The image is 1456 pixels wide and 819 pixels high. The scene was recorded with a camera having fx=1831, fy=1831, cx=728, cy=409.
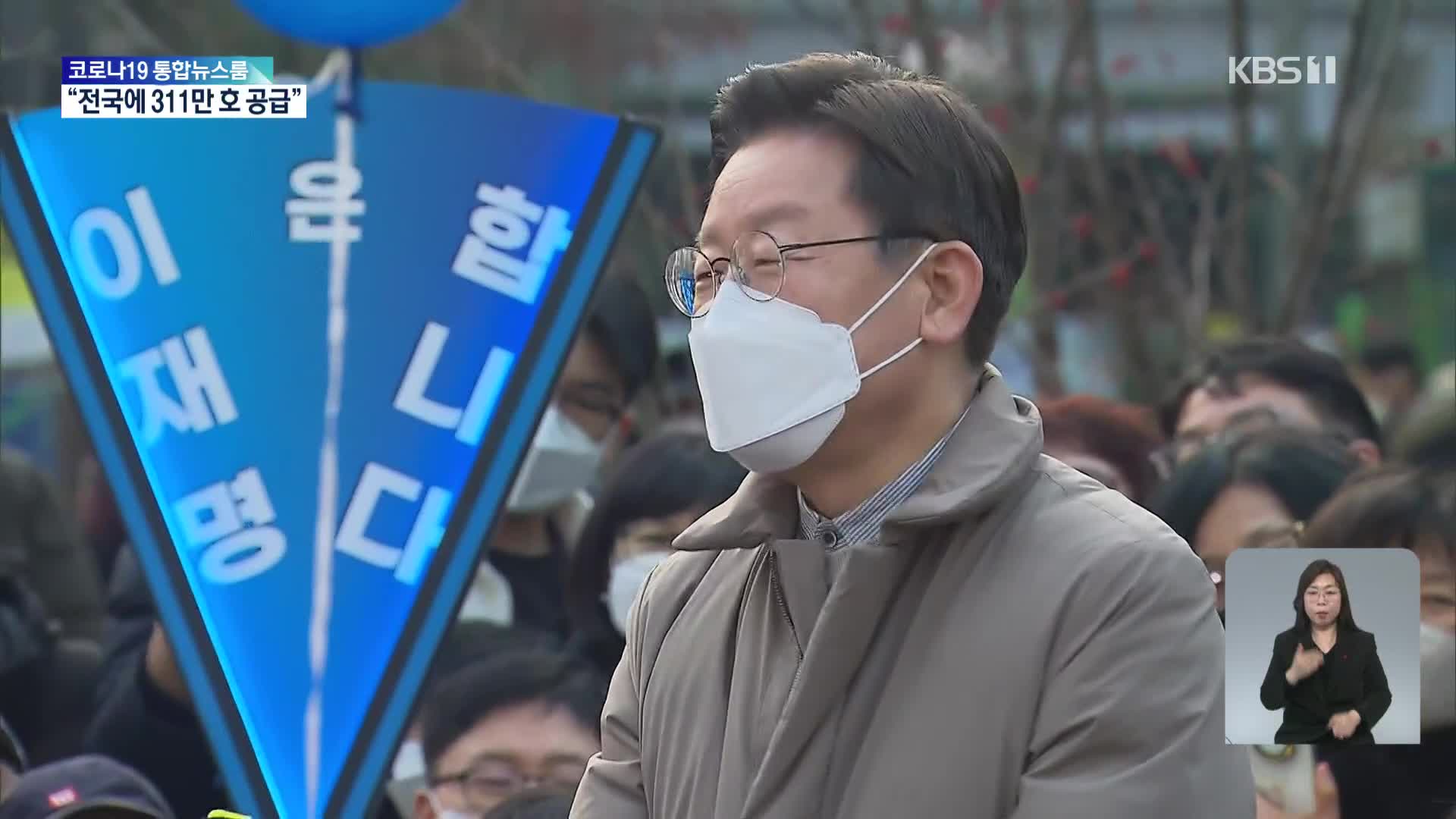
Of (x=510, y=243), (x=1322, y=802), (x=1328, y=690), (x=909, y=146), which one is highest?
(x=510, y=243)

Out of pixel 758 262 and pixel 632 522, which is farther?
pixel 632 522

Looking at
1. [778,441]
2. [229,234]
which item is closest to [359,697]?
[229,234]

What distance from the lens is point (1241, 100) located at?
3721 millimetres

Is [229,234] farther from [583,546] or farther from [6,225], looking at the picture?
[583,546]

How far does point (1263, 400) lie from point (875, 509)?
7.35ft

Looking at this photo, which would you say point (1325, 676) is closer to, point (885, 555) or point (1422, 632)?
point (1422, 632)

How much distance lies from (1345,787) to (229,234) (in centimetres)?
250

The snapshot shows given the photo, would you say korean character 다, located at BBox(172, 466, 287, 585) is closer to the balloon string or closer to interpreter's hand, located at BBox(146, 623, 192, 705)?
the balloon string

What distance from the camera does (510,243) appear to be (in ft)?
12.6

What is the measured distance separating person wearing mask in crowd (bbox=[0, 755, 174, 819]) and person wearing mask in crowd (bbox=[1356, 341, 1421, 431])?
263 centimetres

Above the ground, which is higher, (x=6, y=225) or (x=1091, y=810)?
(x=6, y=225)

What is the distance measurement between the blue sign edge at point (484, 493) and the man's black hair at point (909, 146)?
202 cm

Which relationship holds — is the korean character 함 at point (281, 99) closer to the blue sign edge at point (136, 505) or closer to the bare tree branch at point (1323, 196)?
the blue sign edge at point (136, 505)

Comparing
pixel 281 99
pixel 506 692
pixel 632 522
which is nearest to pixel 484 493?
pixel 632 522
